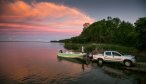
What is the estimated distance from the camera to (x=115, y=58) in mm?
24859

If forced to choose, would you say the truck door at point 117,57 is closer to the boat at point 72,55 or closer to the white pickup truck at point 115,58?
the white pickup truck at point 115,58

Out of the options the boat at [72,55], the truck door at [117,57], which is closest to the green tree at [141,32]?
the boat at [72,55]

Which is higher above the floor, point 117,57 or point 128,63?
point 117,57

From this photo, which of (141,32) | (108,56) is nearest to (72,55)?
(108,56)

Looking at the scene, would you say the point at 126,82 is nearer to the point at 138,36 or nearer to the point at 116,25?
the point at 138,36

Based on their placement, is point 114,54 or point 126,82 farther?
point 114,54

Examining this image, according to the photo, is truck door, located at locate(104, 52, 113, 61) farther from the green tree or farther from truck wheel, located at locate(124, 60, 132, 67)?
the green tree

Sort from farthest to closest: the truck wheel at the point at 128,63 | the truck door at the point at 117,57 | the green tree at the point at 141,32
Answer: the green tree at the point at 141,32, the truck door at the point at 117,57, the truck wheel at the point at 128,63

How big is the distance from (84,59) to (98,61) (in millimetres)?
6306

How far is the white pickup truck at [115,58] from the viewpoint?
23.4 meters

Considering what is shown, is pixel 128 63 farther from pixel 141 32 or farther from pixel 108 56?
pixel 141 32

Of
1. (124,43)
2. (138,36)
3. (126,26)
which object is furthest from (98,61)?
(126,26)

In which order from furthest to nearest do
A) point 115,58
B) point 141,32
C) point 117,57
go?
point 141,32
point 115,58
point 117,57

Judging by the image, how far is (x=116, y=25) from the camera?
7500 cm
